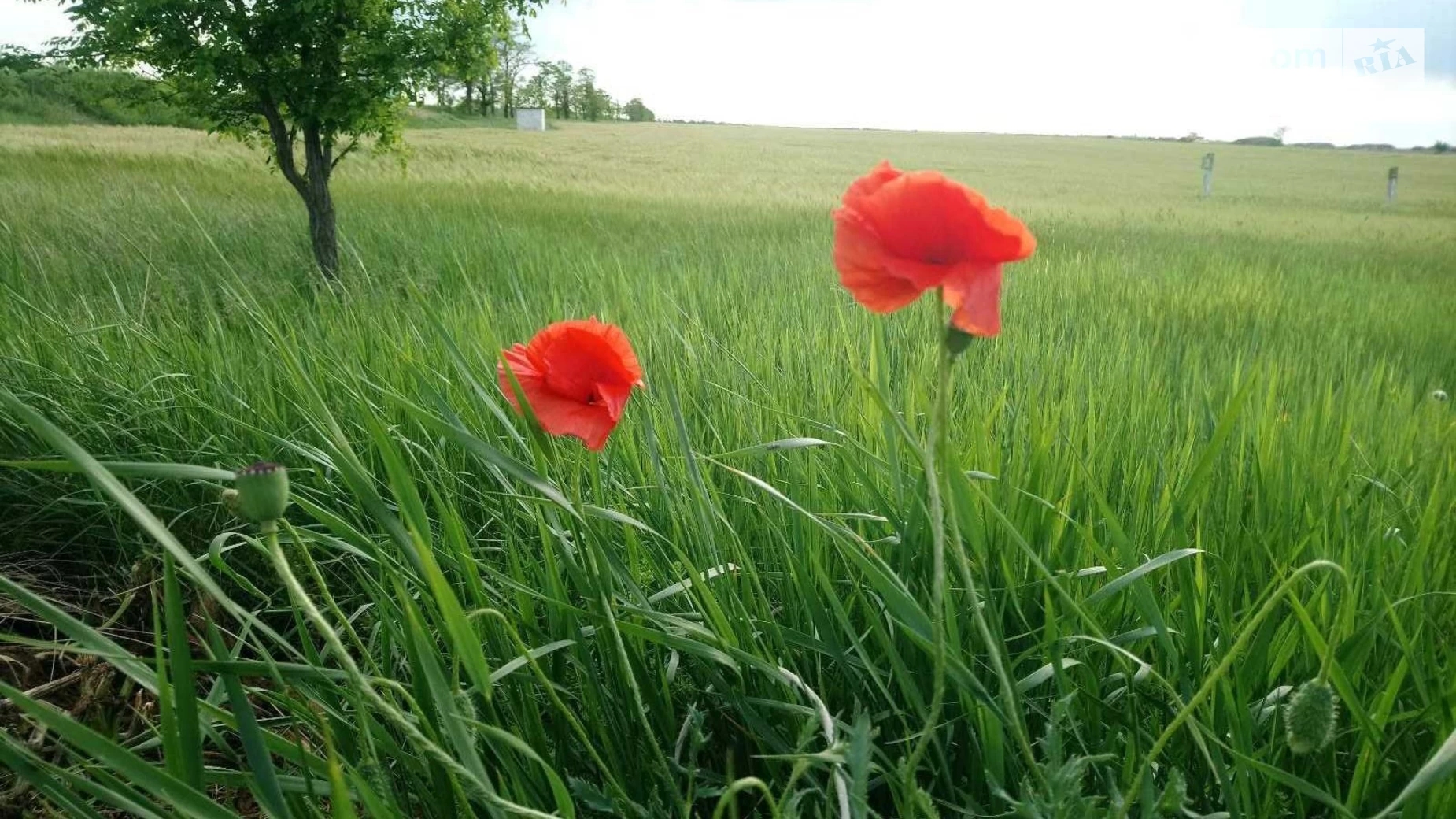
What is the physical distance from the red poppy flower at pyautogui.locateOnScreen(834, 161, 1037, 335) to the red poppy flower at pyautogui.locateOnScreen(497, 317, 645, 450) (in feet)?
0.54

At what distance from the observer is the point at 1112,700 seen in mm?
590

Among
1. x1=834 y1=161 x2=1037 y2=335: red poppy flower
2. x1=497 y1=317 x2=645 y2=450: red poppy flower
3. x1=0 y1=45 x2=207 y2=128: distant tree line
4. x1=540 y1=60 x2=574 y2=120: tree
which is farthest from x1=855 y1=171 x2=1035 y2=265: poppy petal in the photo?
x1=540 y1=60 x2=574 y2=120: tree

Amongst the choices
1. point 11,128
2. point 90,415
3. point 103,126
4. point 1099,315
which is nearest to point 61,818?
point 90,415

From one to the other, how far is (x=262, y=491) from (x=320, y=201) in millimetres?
2842

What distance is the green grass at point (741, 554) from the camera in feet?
1.41

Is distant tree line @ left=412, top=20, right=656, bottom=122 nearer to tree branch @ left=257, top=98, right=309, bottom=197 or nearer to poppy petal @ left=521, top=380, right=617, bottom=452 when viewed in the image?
tree branch @ left=257, top=98, right=309, bottom=197

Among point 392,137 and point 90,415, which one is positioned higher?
point 392,137

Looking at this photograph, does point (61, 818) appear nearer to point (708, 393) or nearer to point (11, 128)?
point (708, 393)

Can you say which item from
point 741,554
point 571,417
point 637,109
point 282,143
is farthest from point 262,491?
point 637,109

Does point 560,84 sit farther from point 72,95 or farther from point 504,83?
point 72,95

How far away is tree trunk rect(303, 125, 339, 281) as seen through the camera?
2756 mm

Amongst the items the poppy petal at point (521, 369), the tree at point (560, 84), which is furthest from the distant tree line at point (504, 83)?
the poppy petal at point (521, 369)

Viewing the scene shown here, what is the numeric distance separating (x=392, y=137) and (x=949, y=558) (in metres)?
2.95

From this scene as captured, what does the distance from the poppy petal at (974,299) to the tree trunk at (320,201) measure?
280 centimetres
